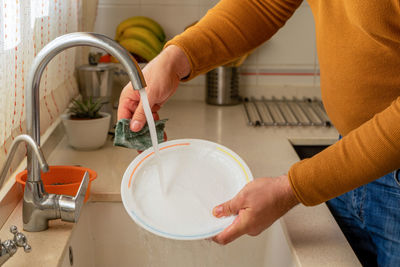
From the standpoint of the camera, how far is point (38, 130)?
0.90m

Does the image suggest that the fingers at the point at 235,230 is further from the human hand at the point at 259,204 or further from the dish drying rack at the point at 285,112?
the dish drying rack at the point at 285,112

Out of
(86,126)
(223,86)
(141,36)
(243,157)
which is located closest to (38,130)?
(86,126)

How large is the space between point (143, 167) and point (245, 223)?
0.25m

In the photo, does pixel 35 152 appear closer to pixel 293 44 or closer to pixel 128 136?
pixel 128 136

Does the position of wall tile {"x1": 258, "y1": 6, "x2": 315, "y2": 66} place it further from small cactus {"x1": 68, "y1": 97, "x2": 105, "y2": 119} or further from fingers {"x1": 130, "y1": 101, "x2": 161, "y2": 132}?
fingers {"x1": 130, "y1": 101, "x2": 161, "y2": 132}

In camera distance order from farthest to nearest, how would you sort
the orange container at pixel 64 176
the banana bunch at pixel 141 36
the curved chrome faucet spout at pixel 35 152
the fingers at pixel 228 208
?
the banana bunch at pixel 141 36
the orange container at pixel 64 176
the fingers at pixel 228 208
the curved chrome faucet spout at pixel 35 152

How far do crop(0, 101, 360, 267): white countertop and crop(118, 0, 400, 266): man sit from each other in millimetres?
124

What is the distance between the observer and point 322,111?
1.96m

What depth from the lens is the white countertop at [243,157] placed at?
929 millimetres

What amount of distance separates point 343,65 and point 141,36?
115 centimetres

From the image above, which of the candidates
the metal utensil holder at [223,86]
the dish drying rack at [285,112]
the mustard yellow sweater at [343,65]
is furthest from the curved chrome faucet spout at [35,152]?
the metal utensil holder at [223,86]

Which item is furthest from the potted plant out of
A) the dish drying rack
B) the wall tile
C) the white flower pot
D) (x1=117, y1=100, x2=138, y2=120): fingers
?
the wall tile

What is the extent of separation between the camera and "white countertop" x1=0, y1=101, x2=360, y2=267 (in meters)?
0.93

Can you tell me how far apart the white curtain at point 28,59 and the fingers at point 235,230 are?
0.50m
